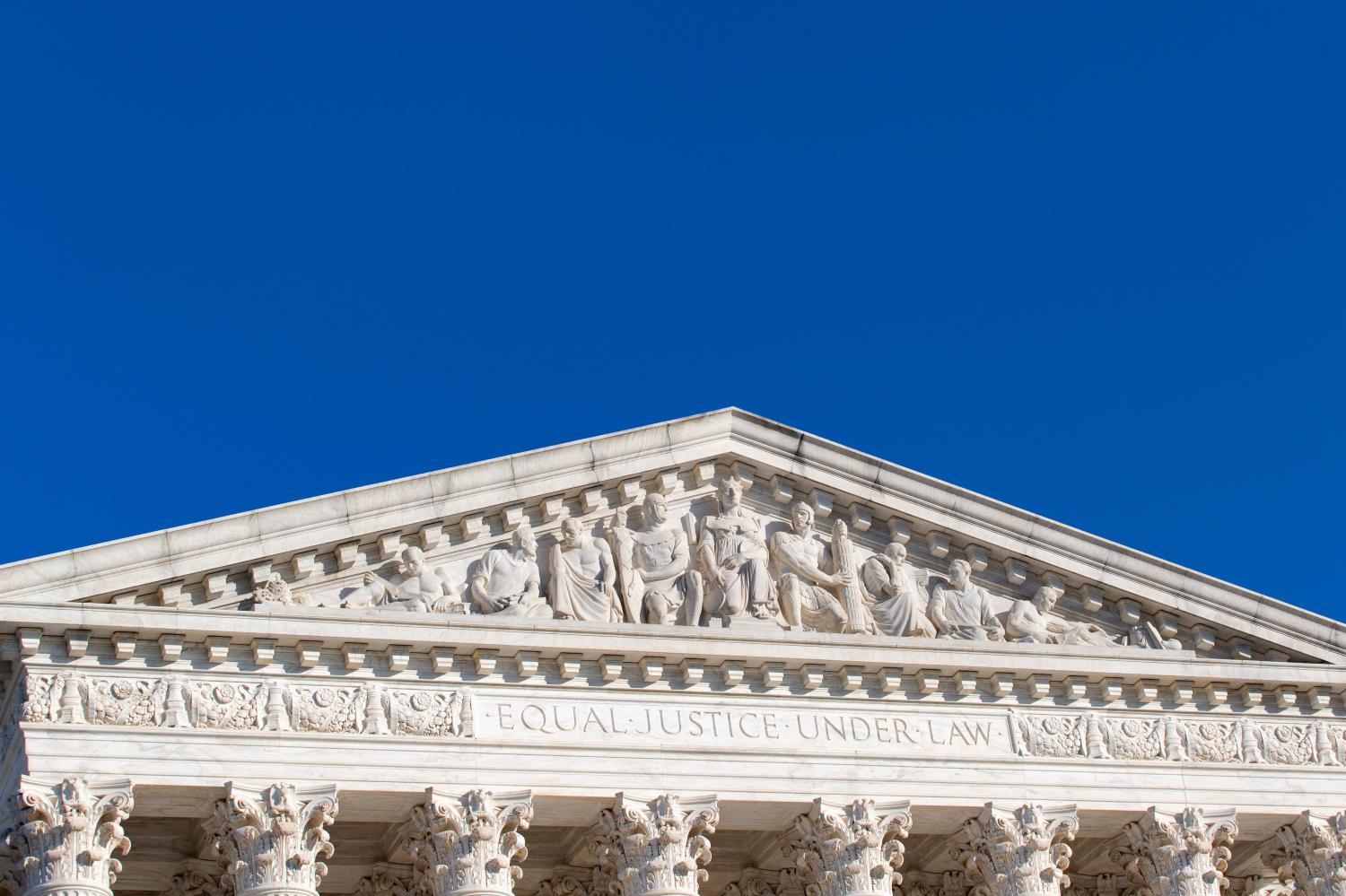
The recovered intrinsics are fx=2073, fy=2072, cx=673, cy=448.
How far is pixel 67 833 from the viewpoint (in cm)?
2519

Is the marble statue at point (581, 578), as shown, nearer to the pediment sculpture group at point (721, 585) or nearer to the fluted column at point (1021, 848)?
the pediment sculpture group at point (721, 585)

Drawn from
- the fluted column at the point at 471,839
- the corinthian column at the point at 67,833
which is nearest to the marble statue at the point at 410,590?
the fluted column at the point at 471,839

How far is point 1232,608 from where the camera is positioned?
103 feet

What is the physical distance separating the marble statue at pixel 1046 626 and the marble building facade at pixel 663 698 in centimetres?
6

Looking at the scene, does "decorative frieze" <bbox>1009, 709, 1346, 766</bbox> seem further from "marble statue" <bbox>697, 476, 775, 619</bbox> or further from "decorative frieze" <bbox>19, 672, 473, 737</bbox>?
"decorative frieze" <bbox>19, 672, 473, 737</bbox>

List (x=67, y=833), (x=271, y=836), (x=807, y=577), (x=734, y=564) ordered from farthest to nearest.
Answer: (x=807, y=577), (x=734, y=564), (x=271, y=836), (x=67, y=833)

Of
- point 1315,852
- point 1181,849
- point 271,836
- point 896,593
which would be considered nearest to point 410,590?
point 271,836

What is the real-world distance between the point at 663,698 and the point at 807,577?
9.98ft

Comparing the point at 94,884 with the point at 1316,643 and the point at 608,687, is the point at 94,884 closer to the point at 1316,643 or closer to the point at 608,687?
the point at 608,687

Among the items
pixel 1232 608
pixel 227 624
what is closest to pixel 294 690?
pixel 227 624

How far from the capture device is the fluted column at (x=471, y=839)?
26.7 meters

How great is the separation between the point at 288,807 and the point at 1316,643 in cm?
1578

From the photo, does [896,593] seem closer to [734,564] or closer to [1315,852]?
[734,564]

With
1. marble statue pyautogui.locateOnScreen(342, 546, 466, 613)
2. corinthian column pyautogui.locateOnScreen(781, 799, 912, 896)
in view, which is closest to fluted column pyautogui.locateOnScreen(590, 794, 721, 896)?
corinthian column pyautogui.locateOnScreen(781, 799, 912, 896)
